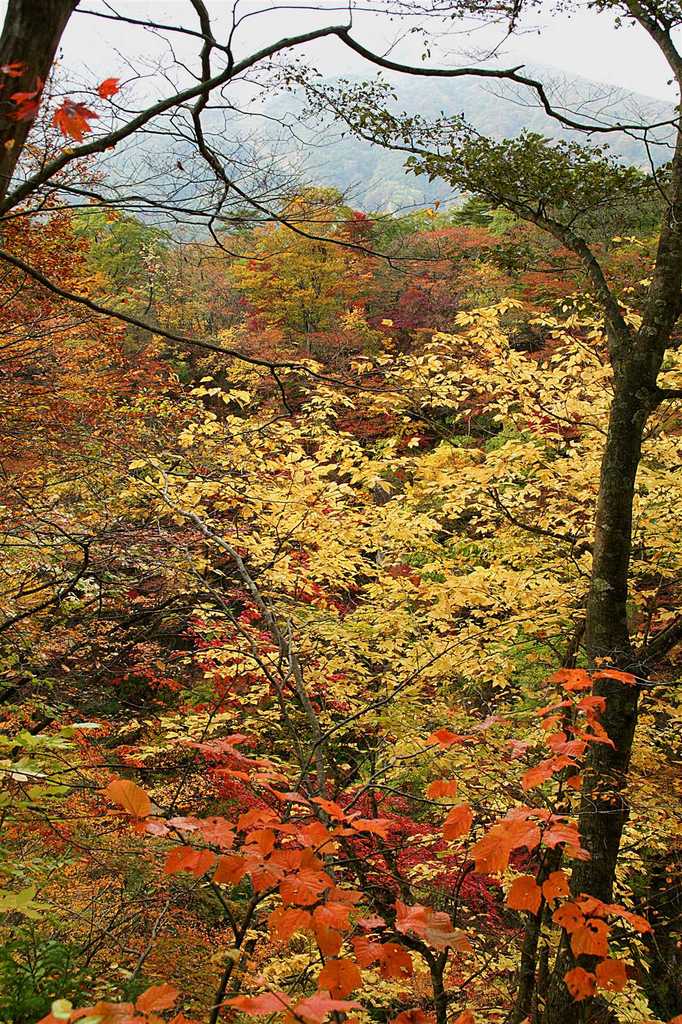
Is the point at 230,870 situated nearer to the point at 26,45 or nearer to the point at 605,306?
the point at 26,45

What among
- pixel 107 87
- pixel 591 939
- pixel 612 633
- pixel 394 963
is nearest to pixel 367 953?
pixel 394 963

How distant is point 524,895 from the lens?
6.30 ft

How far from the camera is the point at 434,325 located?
627 inches

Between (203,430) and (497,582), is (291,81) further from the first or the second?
(497,582)

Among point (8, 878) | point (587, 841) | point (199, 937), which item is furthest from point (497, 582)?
point (8, 878)

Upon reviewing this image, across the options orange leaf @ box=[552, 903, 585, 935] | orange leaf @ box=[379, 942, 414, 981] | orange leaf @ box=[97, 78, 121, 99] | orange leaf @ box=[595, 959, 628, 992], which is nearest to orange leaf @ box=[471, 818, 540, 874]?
orange leaf @ box=[379, 942, 414, 981]

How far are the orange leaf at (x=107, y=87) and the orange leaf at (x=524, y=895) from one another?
2.60 m

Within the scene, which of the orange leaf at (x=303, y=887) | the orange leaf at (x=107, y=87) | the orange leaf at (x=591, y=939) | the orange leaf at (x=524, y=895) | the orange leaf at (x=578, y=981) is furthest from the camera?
the orange leaf at (x=578, y=981)

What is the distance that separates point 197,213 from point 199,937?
211 inches

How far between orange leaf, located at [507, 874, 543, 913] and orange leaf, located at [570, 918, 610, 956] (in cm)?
36

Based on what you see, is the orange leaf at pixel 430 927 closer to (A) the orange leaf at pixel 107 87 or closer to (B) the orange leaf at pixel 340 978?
(B) the orange leaf at pixel 340 978

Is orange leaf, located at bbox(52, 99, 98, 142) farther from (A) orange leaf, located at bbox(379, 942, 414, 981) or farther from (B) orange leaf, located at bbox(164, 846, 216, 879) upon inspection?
(A) orange leaf, located at bbox(379, 942, 414, 981)

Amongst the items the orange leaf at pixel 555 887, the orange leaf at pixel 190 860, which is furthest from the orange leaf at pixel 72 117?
the orange leaf at pixel 555 887

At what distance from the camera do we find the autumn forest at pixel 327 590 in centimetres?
218
